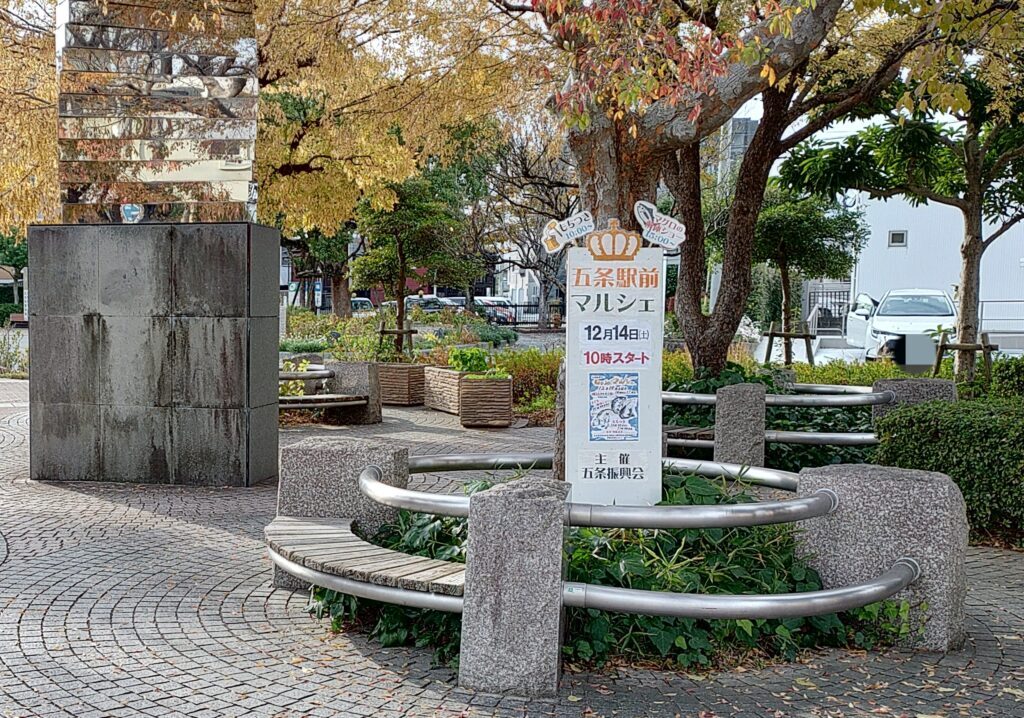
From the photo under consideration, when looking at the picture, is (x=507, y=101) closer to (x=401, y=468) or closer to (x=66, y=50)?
(x=66, y=50)

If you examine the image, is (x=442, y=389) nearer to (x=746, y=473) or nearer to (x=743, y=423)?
(x=743, y=423)

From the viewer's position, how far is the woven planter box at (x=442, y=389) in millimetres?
15211

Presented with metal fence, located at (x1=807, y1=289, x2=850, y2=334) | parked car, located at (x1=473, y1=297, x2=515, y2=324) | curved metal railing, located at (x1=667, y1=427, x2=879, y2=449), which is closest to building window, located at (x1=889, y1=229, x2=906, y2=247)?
metal fence, located at (x1=807, y1=289, x2=850, y2=334)

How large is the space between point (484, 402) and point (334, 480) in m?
7.72

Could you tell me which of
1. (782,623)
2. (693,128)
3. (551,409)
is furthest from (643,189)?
(551,409)

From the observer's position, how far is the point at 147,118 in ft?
31.5

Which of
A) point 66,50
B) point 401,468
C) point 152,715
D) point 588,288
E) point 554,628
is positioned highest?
point 66,50

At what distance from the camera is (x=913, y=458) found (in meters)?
7.80

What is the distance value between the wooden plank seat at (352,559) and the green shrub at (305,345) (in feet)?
58.9

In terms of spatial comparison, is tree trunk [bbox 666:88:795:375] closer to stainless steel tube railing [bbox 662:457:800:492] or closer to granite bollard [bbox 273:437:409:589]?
stainless steel tube railing [bbox 662:457:800:492]

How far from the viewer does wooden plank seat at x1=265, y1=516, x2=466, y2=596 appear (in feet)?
15.7

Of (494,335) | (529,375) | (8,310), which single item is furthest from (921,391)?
(8,310)

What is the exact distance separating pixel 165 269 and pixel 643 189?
457 centimetres

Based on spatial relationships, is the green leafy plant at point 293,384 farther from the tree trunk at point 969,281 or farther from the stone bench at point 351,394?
the tree trunk at point 969,281
